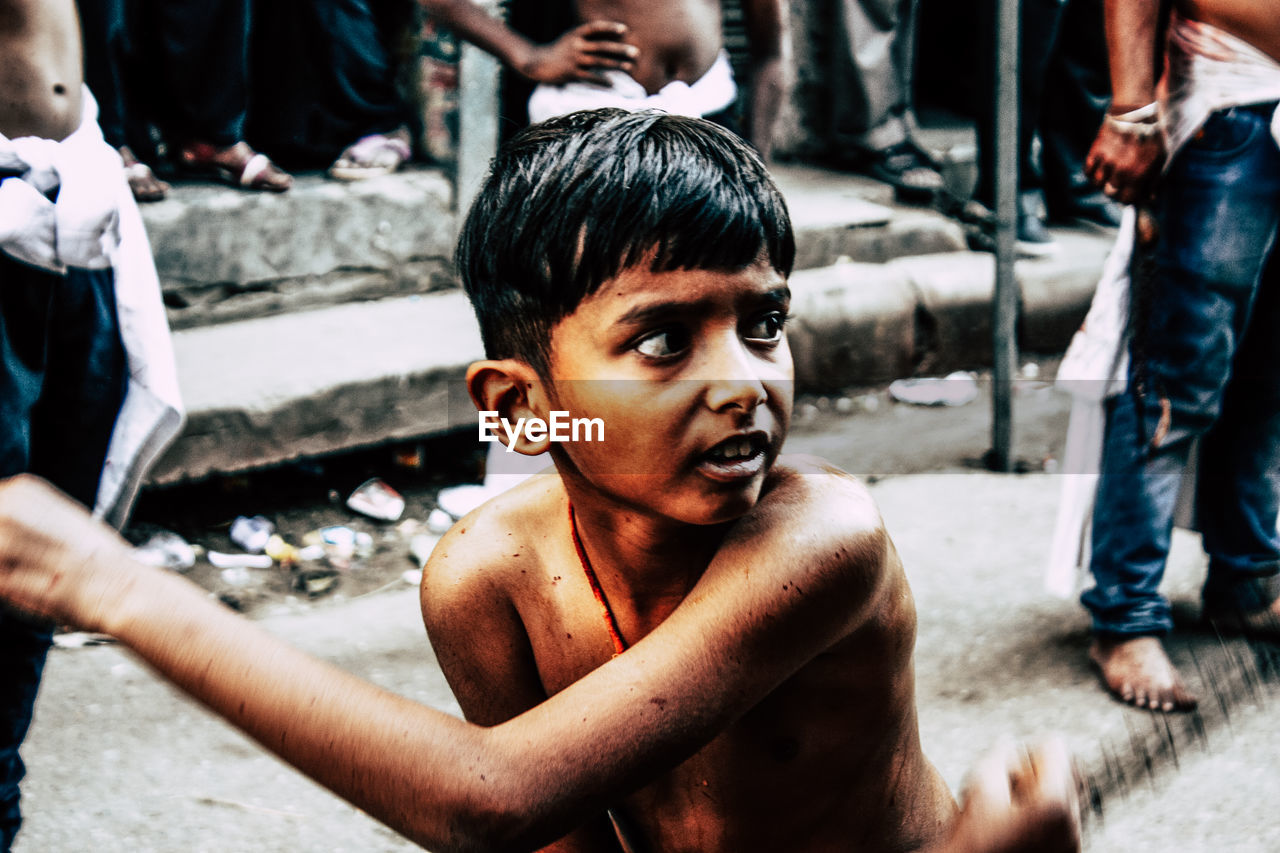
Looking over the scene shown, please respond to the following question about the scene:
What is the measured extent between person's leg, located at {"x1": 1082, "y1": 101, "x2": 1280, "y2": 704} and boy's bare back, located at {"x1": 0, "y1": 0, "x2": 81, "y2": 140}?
1935 mm

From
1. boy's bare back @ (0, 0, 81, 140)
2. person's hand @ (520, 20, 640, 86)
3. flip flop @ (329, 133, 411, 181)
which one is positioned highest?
boy's bare back @ (0, 0, 81, 140)

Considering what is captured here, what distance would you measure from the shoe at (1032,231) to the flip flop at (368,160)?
237 cm

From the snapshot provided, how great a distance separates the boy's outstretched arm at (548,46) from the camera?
3.07m

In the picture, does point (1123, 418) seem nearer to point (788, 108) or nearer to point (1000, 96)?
point (1000, 96)

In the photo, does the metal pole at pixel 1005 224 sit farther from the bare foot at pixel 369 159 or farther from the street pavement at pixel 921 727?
the bare foot at pixel 369 159

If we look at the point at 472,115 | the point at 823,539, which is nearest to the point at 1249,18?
the point at 823,539

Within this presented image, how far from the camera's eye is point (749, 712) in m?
1.44

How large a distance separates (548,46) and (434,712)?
89.1 inches

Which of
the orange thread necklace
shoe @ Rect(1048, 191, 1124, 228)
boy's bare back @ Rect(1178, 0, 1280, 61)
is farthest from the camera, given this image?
shoe @ Rect(1048, 191, 1124, 228)

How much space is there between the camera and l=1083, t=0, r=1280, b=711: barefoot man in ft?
7.97

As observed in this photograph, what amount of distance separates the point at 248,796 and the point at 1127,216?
78.8 inches

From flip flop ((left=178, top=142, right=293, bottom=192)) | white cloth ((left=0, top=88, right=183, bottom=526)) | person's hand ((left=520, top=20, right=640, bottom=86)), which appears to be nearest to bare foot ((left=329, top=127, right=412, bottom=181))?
flip flop ((left=178, top=142, right=293, bottom=192))

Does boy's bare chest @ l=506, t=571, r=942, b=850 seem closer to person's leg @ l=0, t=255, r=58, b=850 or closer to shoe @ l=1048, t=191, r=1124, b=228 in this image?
person's leg @ l=0, t=255, r=58, b=850

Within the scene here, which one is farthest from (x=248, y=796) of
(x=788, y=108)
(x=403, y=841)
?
(x=788, y=108)
